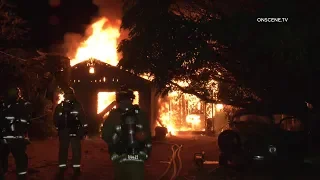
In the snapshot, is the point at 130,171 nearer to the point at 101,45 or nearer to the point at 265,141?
the point at 265,141

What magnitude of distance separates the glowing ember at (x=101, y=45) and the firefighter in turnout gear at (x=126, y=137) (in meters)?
22.0

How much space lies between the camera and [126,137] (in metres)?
5.47

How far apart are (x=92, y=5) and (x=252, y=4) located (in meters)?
31.4

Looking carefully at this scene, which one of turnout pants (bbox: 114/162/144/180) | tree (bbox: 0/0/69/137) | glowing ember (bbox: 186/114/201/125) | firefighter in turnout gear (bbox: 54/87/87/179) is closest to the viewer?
turnout pants (bbox: 114/162/144/180)

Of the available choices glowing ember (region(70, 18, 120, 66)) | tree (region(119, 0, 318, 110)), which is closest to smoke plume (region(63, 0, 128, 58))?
glowing ember (region(70, 18, 120, 66))

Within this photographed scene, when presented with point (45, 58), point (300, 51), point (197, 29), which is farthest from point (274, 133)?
point (45, 58)

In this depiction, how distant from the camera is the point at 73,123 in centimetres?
1043

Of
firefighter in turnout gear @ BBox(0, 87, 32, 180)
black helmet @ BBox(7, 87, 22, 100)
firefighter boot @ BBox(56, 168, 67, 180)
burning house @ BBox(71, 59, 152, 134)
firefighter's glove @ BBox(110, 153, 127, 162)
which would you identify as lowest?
firefighter boot @ BBox(56, 168, 67, 180)

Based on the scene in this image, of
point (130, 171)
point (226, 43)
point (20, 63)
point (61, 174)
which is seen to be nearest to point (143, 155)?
point (130, 171)

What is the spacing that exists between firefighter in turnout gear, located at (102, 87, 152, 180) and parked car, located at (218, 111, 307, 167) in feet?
18.4

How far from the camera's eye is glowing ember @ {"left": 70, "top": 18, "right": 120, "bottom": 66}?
2964cm

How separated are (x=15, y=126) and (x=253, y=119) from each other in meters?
5.99

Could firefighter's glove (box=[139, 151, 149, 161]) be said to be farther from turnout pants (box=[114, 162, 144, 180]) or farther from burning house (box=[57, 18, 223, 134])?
burning house (box=[57, 18, 223, 134])

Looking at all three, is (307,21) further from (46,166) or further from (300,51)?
(46,166)
